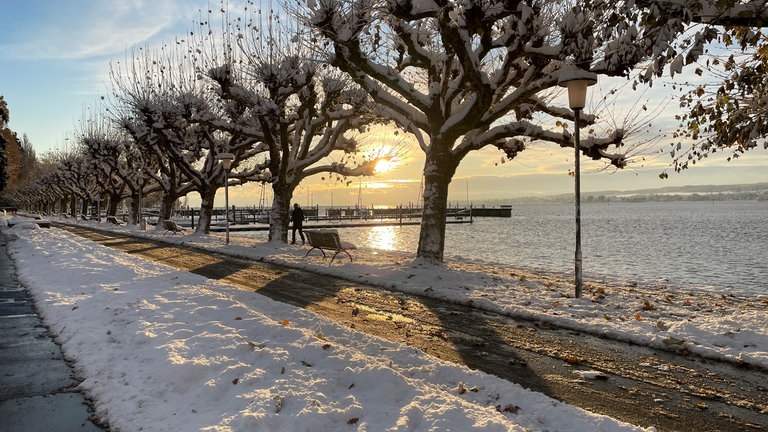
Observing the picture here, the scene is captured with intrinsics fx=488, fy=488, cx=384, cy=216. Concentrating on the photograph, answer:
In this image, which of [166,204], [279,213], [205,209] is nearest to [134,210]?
[166,204]

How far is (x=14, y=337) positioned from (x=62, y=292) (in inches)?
114

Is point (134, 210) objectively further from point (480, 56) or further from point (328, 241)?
point (480, 56)

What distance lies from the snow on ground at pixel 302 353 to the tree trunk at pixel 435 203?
2.47m

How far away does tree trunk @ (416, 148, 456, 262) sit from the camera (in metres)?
13.5

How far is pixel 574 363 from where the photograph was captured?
18.8 ft

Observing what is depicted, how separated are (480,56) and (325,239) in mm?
7081

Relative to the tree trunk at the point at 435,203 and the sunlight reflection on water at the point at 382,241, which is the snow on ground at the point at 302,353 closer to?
the tree trunk at the point at 435,203

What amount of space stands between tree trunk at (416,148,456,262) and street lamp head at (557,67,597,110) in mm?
4196

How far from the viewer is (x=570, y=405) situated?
4.32 m

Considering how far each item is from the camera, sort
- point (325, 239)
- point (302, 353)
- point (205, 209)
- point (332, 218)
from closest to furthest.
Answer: point (302, 353) < point (325, 239) < point (205, 209) < point (332, 218)

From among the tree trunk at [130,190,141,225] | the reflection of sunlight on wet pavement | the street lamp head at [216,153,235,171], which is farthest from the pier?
the street lamp head at [216,153,235,171]

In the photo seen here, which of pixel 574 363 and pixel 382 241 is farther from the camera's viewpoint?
pixel 382 241

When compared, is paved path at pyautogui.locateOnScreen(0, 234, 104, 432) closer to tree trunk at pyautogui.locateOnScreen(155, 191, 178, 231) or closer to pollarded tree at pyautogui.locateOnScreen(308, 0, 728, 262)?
pollarded tree at pyautogui.locateOnScreen(308, 0, 728, 262)

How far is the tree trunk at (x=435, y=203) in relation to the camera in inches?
530
